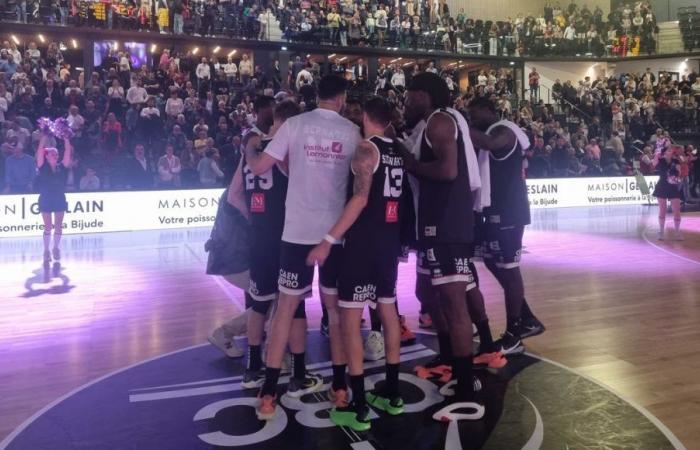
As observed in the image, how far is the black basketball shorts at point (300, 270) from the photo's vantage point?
3766 millimetres

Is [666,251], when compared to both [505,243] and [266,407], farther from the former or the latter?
[266,407]

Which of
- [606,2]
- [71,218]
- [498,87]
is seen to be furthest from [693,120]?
[71,218]

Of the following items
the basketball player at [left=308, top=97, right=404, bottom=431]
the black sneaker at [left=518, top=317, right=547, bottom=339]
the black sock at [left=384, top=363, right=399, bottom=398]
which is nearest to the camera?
the basketball player at [left=308, top=97, right=404, bottom=431]

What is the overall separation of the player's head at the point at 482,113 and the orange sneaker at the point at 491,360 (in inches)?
64.7

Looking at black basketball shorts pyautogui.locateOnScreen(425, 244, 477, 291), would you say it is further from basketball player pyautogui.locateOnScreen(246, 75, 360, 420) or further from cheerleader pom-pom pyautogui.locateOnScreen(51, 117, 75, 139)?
cheerleader pom-pom pyautogui.locateOnScreen(51, 117, 75, 139)

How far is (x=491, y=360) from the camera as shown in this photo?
4652mm

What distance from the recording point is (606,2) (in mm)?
30391

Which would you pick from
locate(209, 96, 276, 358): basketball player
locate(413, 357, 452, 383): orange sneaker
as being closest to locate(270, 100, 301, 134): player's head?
locate(209, 96, 276, 358): basketball player

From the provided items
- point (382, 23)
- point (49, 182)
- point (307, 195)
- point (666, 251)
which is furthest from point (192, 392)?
point (382, 23)

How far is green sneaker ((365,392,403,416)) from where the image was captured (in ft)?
12.6

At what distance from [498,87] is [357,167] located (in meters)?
21.4

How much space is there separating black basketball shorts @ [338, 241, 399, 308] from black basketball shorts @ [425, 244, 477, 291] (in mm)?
338

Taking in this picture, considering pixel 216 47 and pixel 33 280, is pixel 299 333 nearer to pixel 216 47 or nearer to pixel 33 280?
pixel 33 280

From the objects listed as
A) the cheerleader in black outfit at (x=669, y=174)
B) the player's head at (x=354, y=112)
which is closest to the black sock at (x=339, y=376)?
the player's head at (x=354, y=112)
